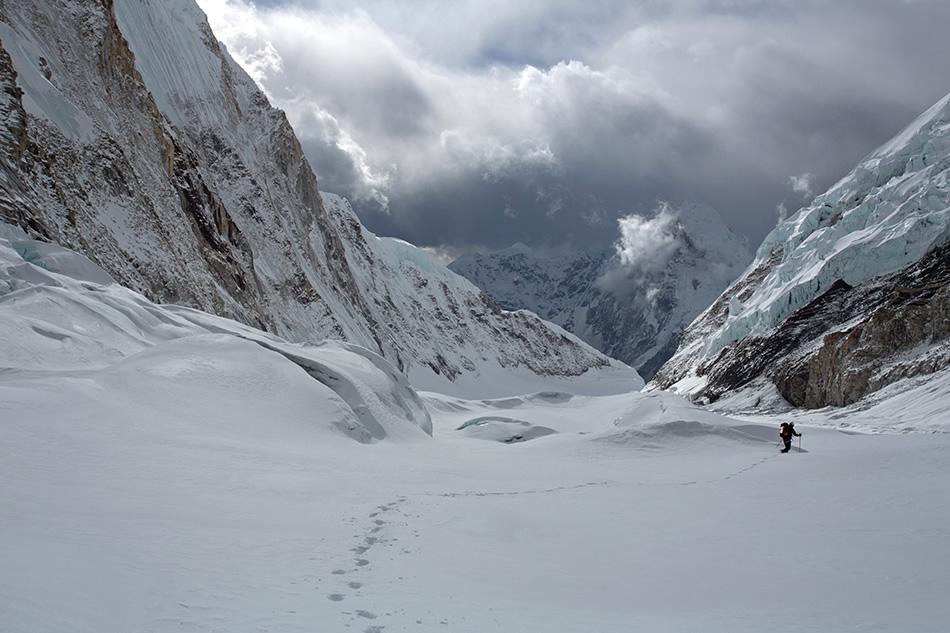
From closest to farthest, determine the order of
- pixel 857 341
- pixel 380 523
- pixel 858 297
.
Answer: pixel 380 523 → pixel 857 341 → pixel 858 297

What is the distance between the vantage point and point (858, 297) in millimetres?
60719

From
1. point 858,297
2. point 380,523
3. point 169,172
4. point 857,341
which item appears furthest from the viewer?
point 169,172

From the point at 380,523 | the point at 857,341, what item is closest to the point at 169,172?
the point at 380,523

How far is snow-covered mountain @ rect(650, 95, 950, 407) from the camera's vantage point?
46.9 metres

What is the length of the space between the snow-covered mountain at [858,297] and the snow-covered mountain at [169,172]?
55127mm

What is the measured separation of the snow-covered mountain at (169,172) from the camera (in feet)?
143

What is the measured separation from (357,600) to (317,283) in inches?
3815

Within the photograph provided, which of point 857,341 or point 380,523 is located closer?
point 380,523

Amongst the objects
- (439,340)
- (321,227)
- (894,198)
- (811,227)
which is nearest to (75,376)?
(894,198)

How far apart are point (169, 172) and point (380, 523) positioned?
64.0 meters

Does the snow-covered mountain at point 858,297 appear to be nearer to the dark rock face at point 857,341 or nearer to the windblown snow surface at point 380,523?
the dark rock face at point 857,341

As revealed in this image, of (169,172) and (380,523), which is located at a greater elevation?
(169,172)

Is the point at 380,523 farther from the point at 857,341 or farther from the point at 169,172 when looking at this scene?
the point at 169,172

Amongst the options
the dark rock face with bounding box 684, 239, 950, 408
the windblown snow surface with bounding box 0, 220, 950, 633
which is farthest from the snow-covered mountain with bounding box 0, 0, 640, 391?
the dark rock face with bounding box 684, 239, 950, 408
